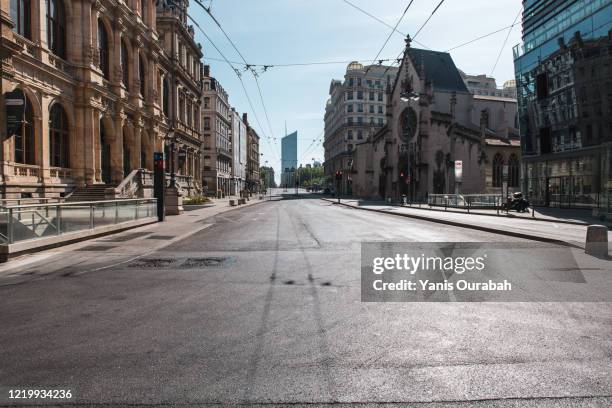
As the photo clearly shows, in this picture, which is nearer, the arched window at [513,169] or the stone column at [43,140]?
the stone column at [43,140]

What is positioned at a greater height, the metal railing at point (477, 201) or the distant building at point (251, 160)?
the distant building at point (251, 160)

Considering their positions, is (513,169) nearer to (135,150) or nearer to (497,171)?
(497,171)

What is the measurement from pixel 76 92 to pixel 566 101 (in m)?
33.6

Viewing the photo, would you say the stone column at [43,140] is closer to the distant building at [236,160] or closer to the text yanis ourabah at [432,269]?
the text yanis ourabah at [432,269]

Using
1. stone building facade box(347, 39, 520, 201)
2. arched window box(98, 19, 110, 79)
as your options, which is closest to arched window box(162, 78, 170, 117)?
arched window box(98, 19, 110, 79)

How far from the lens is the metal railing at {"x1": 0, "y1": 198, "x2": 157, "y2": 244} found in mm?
9367

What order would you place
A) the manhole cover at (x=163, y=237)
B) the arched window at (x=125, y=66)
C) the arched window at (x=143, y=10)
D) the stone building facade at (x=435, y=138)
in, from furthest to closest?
the stone building facade at (x=435, y=138)
the arched window at (x=143, y=10)
the arched window at (x=125, y=66)
the manhole cover at (x=163, y=237)

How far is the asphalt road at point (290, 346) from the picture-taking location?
3.19 metres

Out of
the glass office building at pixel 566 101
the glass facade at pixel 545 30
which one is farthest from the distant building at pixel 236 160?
the glass office building at pixel 566 101

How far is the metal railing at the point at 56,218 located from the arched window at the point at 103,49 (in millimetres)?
16684

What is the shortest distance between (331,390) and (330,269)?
490 cm

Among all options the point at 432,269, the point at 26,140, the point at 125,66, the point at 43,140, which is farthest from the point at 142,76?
the point at 432,269

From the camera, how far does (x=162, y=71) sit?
3991cm

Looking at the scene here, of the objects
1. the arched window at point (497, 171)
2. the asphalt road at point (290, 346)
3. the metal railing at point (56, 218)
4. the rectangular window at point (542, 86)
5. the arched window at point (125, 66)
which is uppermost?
the arched window at point (125, 66)
